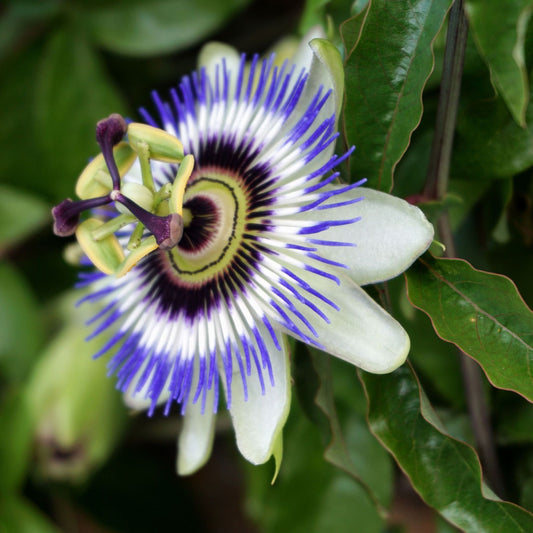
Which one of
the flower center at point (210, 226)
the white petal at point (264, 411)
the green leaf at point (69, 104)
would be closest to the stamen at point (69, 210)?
the flower center at point (210, 226)

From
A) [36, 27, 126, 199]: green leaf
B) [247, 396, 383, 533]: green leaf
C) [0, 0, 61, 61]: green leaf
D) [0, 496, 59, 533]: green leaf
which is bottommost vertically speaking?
[247, 396, 383, 533]: green leaf

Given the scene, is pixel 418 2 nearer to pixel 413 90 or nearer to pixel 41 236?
pixel 413 90

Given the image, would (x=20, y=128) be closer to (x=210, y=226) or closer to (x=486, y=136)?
(x=210, y=226)

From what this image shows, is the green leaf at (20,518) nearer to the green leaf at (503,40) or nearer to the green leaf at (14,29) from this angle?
the green leaf at (14,29)

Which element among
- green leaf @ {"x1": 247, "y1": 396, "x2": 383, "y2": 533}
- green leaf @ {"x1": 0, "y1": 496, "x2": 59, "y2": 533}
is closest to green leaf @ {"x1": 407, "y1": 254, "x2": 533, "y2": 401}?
green leaf @ {"x1": 247, "y1": 396, "x2": 383, "y2": 533}

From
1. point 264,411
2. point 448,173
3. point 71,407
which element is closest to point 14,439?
point 71,407

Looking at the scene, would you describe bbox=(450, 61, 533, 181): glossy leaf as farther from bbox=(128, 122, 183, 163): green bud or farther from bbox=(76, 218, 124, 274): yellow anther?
bbox=(76, 218, 124, 274): yellow anther
